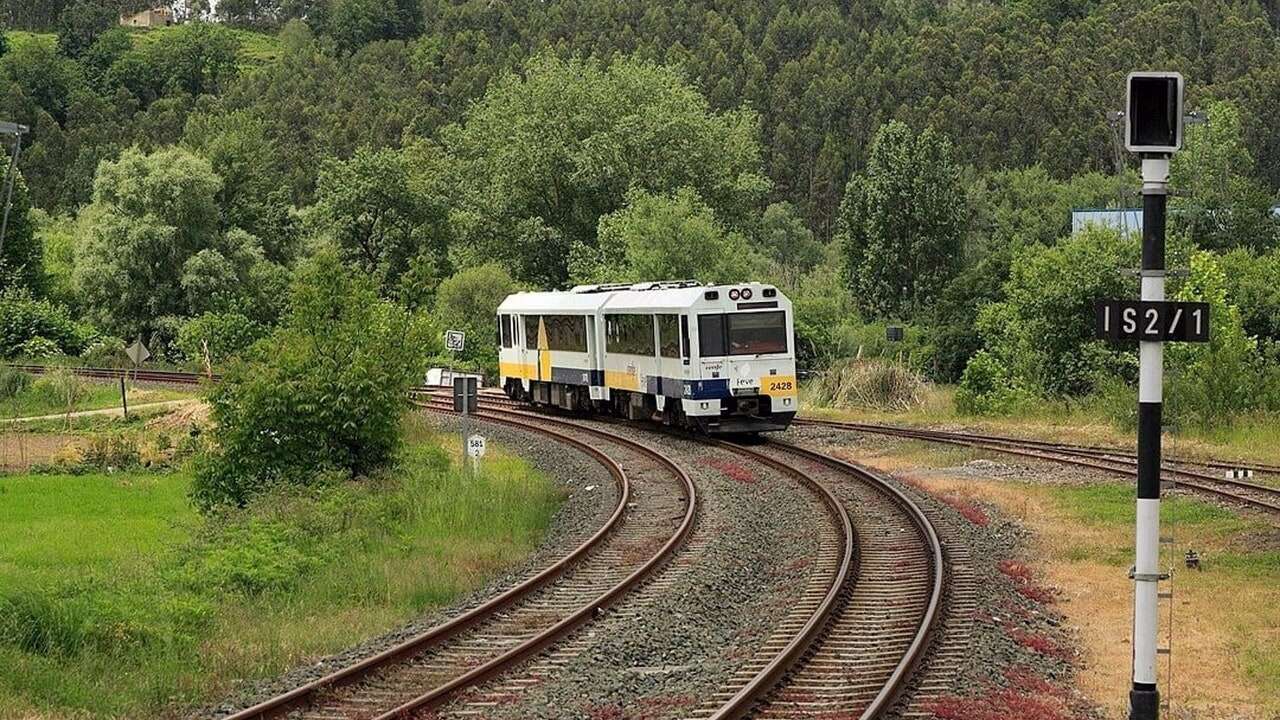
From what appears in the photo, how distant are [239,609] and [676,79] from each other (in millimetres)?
61841

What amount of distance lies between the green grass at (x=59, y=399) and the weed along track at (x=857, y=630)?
32.4 m

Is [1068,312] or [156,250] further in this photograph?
[156,250]

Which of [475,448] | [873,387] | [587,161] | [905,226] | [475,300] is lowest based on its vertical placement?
[475,448]

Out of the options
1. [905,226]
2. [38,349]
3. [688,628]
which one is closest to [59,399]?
[38,349]

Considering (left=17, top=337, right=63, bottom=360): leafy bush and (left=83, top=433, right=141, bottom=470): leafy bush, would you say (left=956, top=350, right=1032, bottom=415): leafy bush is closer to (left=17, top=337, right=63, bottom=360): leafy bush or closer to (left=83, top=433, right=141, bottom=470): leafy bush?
(left=83, top=433, right=141, bottom=470): leafy bush

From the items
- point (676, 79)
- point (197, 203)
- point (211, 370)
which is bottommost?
point (211, 370)

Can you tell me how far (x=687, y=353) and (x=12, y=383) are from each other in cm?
2847

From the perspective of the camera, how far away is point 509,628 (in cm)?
1556

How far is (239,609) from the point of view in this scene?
55.1ft

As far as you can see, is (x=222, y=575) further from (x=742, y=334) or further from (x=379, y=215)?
(x=379, y=215)

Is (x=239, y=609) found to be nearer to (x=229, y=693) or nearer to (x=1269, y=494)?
(x=229, y=693)

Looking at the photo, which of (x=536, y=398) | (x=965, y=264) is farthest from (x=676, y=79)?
(x=536, y=398)

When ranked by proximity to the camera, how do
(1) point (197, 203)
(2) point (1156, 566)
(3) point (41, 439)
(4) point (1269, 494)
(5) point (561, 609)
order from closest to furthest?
(2) point (1156, 566) → (5) point (561, 609) → (4) point (1269, 494) → (3) point (41, 439) → (1) point (197, 203)

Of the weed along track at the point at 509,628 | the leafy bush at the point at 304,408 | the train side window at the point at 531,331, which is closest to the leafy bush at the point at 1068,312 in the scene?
the train side window at the point at 531,331
